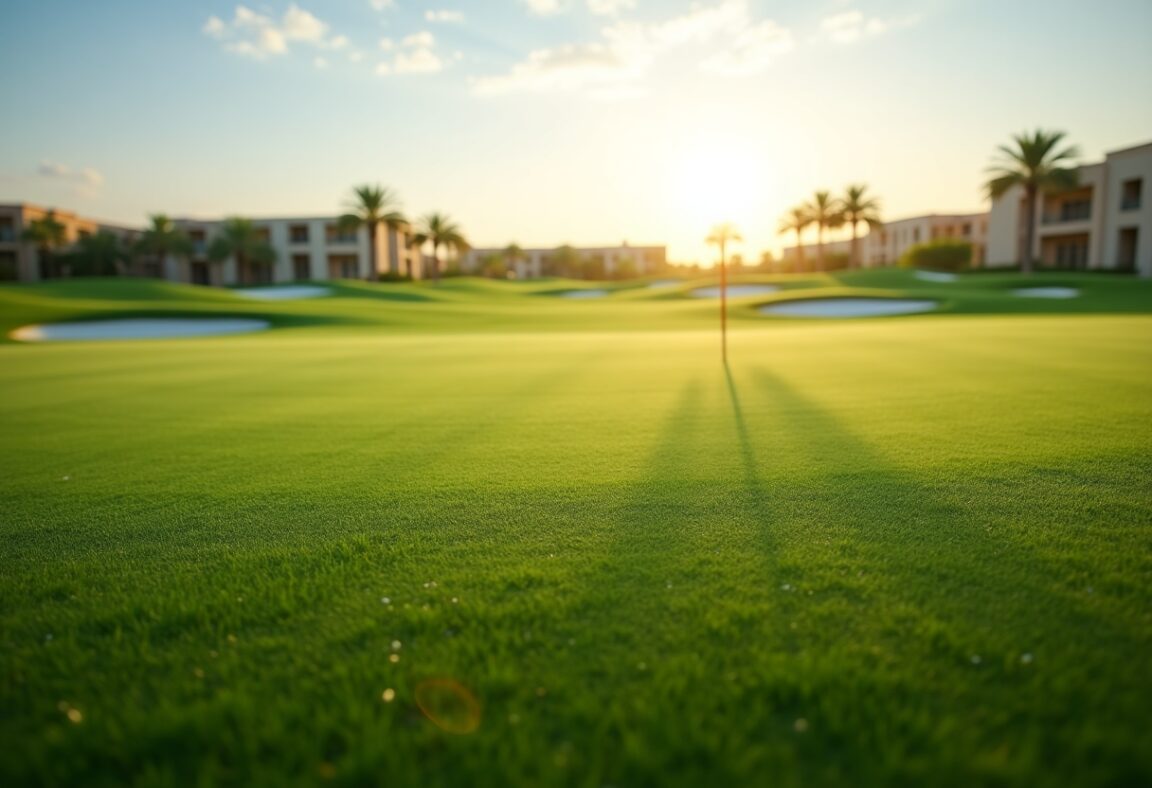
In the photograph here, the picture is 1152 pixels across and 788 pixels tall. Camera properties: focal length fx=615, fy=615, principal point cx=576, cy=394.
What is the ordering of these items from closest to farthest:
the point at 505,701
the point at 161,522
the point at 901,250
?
the point at 505,701 → the point at 161,522 → the point at 901,250

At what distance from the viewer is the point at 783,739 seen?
7.41 feet

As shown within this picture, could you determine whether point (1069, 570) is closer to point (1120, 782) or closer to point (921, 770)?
point (1120, 782)

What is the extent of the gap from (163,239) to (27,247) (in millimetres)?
14392

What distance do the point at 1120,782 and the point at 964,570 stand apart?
56.9 inches

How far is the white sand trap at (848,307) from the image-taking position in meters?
35.0

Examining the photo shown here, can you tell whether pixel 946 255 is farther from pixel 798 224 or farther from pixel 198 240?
pixel 198 240

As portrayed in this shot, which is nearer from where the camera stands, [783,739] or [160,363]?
[783,739]

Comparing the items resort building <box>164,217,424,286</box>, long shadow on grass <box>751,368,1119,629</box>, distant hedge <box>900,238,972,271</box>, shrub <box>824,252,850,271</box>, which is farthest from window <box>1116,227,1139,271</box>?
resort building <box>164,217,424,286</box>

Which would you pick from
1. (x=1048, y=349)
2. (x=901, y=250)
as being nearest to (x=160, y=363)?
(x=1048, y=349)

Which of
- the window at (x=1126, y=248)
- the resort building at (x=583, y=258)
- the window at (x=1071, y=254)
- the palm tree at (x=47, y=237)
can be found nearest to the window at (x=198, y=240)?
the palm tree at (x=47, y=237)

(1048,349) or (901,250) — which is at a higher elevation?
(901,250)

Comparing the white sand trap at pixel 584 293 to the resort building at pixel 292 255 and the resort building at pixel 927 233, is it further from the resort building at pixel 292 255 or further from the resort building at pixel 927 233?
the resort building at pixel 927 233

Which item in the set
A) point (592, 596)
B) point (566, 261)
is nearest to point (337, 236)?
point (566, 261)

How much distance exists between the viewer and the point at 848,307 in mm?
37500
